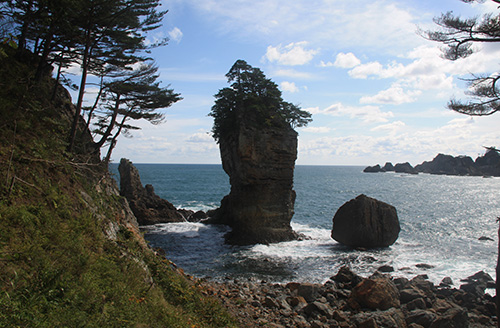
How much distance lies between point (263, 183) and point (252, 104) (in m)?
7.32

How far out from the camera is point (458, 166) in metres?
134

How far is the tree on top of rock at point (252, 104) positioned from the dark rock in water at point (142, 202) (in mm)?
13012

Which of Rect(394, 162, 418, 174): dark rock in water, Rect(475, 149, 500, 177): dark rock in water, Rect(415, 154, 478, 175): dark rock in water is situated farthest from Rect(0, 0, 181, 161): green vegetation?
Rect(394, 162, 418, 174): dark rock in water

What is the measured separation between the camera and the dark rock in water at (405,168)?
157500 millimetres

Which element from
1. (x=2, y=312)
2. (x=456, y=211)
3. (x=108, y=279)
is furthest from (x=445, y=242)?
(x=2, y=312)

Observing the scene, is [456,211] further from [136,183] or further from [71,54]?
[71,54]

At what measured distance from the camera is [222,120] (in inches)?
1169

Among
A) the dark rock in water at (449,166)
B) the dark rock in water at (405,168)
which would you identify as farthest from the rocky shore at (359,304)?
the dark rock in water at (405,168)

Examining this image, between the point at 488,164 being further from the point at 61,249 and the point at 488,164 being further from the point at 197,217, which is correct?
the point at 61,249

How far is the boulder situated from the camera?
12.8 meters

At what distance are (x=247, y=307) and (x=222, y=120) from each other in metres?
20.8

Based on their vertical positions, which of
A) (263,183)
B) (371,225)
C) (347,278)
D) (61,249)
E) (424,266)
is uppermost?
(263,183)

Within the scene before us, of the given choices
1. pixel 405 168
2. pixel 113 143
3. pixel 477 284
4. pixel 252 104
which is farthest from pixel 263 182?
pixel 405 168

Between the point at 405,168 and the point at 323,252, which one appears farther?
the point at 405,168
